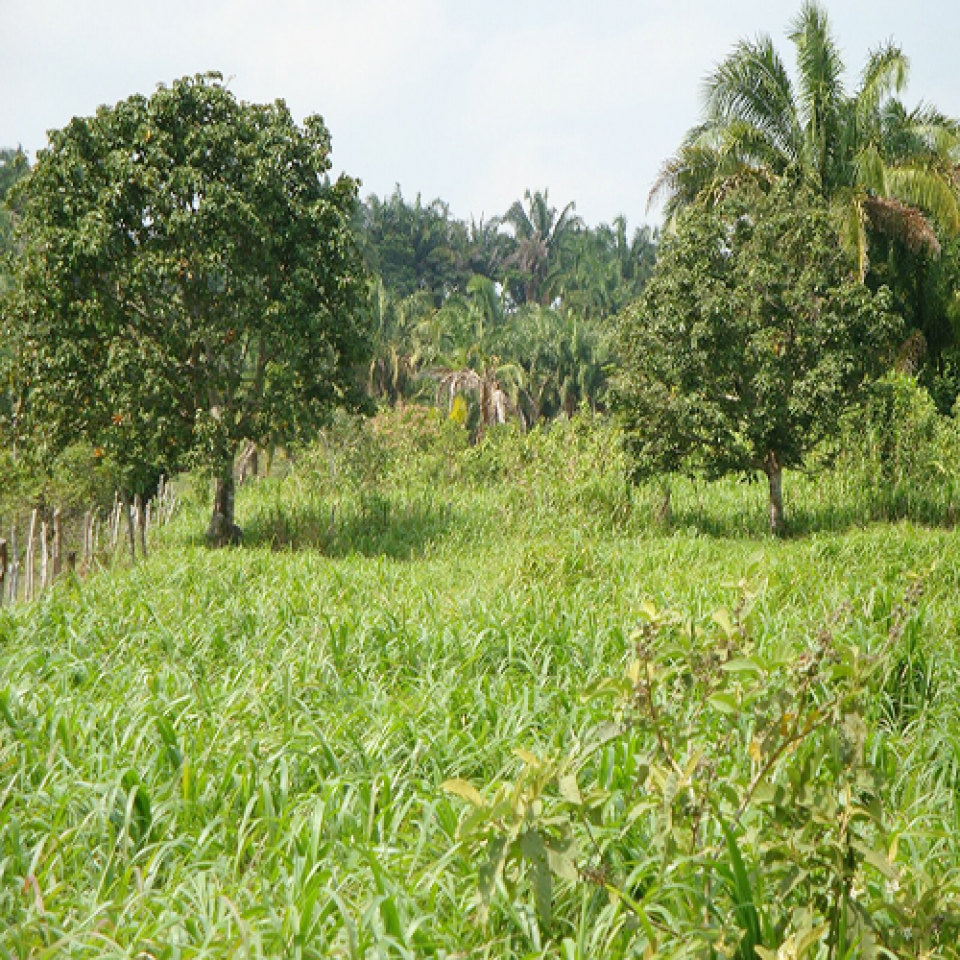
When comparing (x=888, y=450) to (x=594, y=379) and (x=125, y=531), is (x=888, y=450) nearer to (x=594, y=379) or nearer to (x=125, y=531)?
(x=125, y=531)

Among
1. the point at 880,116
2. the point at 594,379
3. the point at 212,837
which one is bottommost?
the point at 212,837

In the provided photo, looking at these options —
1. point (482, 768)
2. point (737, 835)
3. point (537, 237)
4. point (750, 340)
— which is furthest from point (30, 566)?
point (537, 237)

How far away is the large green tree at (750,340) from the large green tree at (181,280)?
4146mm

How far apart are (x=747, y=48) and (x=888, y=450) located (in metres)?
8.12

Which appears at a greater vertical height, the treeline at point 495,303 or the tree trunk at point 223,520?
the treeline at point 495,303

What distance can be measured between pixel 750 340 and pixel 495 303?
27588 millimetres

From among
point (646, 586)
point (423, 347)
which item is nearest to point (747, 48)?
point (646, 586)

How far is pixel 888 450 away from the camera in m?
13.6

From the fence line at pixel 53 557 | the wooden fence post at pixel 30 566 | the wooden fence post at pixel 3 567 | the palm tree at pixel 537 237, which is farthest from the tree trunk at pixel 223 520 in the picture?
the palm tree at pixel 537 237

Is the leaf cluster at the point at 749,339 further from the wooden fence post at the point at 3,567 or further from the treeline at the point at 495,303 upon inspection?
the wooden fence post at the point at 3,567

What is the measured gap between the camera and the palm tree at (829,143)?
15805 millimetres

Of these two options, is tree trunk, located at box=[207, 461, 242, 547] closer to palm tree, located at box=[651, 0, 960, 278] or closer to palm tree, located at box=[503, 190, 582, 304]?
palm tree, located at box=[651, 0, 960, 278]

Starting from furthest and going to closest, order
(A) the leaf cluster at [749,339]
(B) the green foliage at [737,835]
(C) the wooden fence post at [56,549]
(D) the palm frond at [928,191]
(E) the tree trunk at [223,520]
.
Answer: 1. (D) the palm frond at [928,191]
2. (E) the tree trunk at [223,520]
3. (A) the leaf cluster at [749,339]
4. (C) the wooden fence post at [56,549]
5. (B) the green foliage at [737,835]

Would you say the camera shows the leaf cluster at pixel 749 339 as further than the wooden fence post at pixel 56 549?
Yes
